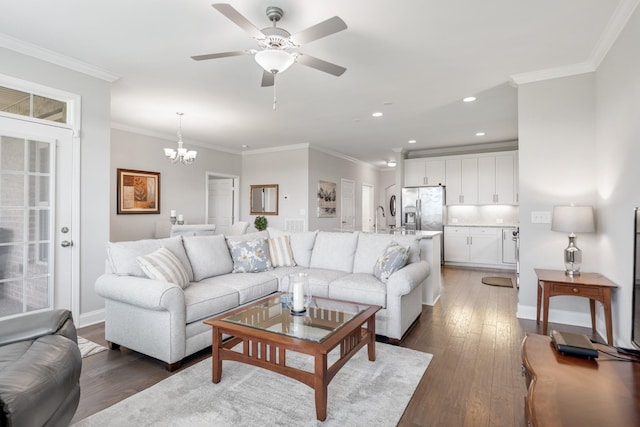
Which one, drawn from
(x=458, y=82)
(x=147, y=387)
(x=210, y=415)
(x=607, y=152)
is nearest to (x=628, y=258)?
(x=607, y=152)

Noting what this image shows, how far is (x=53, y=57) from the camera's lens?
10.3ft

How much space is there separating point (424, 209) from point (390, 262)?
14.9 ft

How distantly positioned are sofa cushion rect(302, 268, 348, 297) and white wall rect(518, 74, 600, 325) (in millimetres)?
2106

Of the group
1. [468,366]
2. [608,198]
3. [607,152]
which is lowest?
[468,366]

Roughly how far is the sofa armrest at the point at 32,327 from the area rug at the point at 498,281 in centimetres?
546

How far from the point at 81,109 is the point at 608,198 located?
5.20 m

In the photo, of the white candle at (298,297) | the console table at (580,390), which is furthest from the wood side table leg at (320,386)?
the console table at (580,390)

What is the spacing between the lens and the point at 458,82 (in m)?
3.78

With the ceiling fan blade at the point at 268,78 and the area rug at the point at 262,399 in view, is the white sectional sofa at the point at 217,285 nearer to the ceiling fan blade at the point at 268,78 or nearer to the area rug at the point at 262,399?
the area rug at the point at 262,399

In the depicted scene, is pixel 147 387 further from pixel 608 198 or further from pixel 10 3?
pixel 608 198

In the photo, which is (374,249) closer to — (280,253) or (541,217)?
(280,253)

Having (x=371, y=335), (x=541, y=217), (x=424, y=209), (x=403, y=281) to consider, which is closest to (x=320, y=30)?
(x=403, y=281)

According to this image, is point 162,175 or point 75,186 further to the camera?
point 162,175

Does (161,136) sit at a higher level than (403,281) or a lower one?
higher
